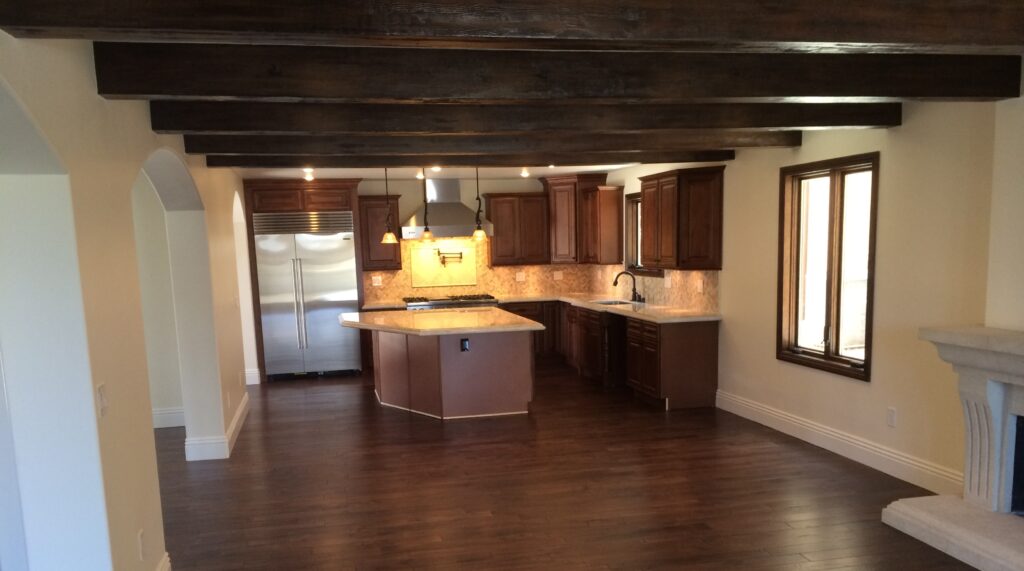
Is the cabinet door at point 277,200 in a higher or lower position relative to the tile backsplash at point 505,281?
higher

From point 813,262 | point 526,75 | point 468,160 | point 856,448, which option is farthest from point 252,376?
point 856,448

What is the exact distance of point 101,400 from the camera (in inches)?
93.4

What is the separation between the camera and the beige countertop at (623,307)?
5.92 metres

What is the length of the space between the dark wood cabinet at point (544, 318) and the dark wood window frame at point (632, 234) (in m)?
1.37

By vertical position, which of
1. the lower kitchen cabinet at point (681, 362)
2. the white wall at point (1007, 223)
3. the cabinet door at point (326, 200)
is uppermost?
the cabinet door at point (326, 200)

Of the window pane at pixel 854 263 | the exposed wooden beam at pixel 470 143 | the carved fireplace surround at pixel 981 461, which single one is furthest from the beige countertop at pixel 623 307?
the carved fireplace surround at pixel 981 461

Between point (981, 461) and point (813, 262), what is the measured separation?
6.47 feet

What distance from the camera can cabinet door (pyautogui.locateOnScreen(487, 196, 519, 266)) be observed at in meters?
8.51

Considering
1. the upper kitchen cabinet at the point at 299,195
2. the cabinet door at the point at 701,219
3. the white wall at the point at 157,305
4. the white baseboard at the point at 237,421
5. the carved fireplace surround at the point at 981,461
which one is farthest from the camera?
the upper kitchen cabinet at the point at 299,195

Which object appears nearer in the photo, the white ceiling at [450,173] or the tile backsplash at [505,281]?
the white ceiling at [450,173]

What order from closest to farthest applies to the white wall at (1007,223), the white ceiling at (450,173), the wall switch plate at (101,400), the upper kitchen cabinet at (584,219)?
the wall switch plate at (101,400), the white wall at (1007,223), the white ceiling at (450,173), the upper kitchen cabinet at (584,219)

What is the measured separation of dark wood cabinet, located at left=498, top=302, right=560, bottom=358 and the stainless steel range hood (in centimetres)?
110

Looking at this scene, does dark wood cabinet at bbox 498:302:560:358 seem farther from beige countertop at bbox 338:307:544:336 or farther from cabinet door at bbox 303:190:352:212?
cabinet door at bbox 303:190:352:212

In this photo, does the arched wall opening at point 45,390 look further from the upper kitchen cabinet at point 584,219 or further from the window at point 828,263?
the upper kitchen cabinet at point 584,219
